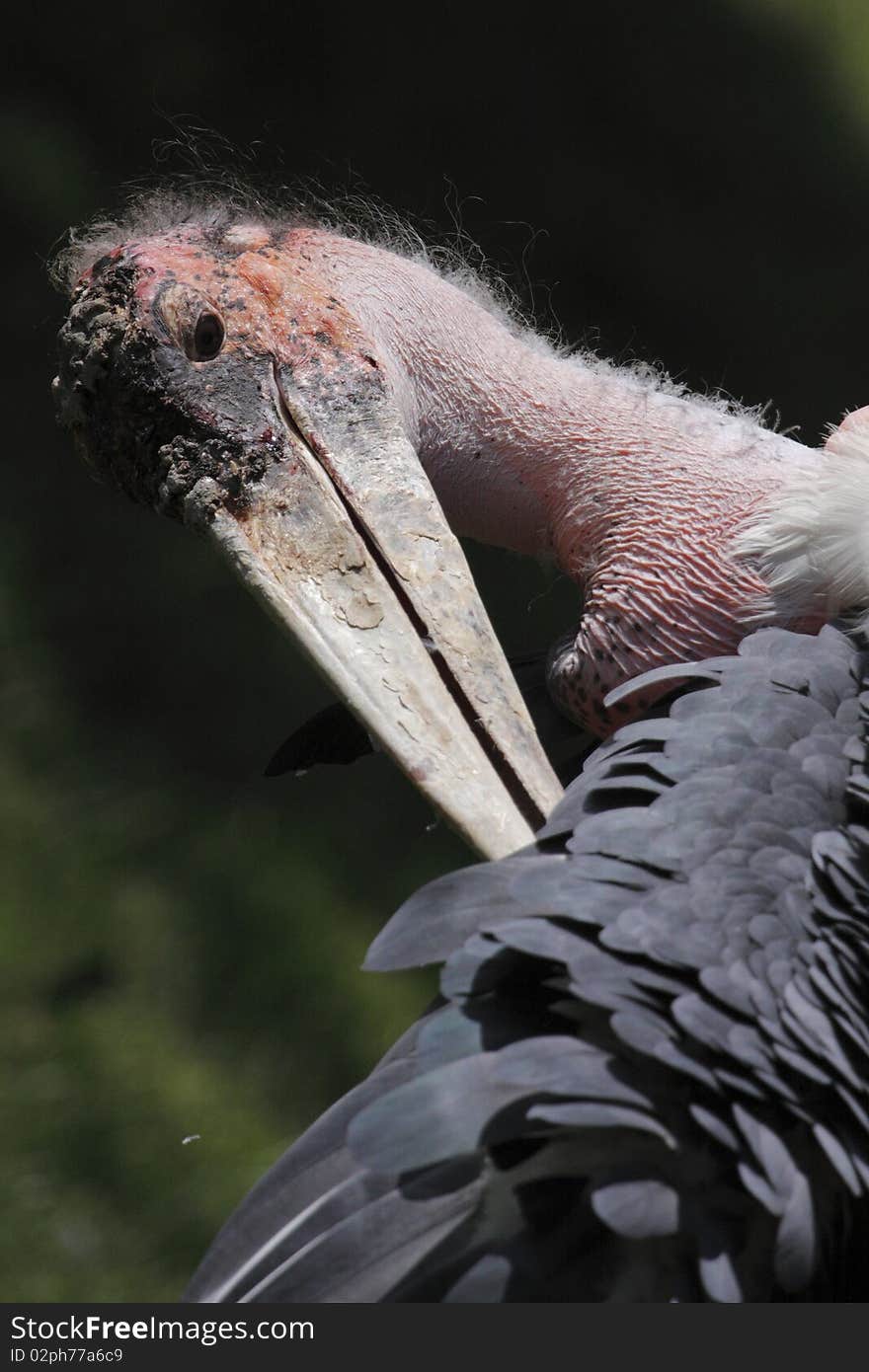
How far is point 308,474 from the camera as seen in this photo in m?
0.95

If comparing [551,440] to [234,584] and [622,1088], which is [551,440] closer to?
[622,1088]

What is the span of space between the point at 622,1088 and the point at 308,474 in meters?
0.46

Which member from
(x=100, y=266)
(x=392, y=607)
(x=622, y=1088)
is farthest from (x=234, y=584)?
(x=622, y=1088)

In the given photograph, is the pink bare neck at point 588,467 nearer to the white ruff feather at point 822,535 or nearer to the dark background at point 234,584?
the white ruff feather at point 822,535

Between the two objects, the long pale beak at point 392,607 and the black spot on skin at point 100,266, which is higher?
the black spot on skin at point 100,266

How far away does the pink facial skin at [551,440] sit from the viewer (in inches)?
39.6

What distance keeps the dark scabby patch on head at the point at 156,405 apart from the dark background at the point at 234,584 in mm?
728

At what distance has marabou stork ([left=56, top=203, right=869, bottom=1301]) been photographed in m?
0.71

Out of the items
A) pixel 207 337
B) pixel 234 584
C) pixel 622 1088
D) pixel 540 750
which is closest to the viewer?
pixel 622 1088

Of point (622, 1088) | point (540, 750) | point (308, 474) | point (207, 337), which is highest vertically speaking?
point (207, 337)

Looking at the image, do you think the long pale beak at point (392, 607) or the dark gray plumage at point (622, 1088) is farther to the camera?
the long pale beak at point (392, 607)

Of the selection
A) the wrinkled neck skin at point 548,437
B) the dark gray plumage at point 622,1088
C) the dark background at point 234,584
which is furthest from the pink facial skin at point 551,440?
the dark background at point 234,584

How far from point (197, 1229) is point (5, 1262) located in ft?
0.69

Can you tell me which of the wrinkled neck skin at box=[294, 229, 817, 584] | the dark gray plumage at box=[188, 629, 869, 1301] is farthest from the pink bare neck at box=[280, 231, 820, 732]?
the dark gray plumage at box=[188, 629, 869, 1301]
